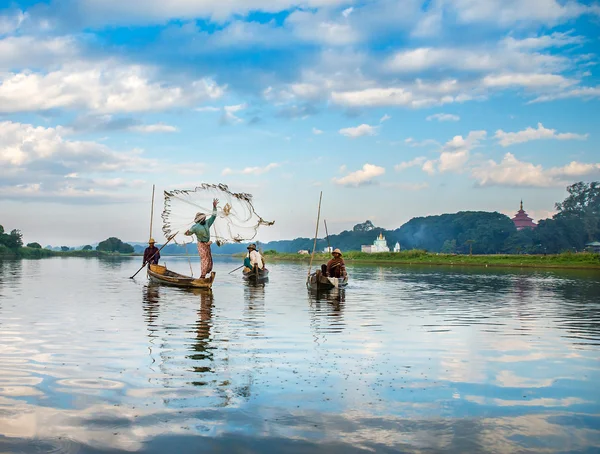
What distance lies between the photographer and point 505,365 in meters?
10.8

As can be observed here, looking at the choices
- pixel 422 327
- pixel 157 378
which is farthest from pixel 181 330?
pixel 422 327

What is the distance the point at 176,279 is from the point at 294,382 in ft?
66.7

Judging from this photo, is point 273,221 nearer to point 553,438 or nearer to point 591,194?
point 553,438

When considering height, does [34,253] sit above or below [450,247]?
below

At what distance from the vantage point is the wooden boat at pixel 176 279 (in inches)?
1046

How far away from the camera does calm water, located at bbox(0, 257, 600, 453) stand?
6.54 m

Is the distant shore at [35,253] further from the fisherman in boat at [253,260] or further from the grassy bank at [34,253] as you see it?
the fisherman in boat at [253,260]

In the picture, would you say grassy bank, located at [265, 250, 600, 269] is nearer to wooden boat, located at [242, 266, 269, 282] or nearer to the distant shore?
the distant shore

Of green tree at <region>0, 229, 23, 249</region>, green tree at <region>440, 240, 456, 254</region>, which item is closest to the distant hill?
green tree at <region>440, 240, 456, 254</region>

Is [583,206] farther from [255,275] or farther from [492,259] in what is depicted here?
[255,275]

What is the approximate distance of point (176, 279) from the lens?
28.5 m

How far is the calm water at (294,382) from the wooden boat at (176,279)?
787 centimetres

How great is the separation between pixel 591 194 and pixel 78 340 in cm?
12990

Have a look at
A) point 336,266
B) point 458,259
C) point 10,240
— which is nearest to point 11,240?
point 10,240
